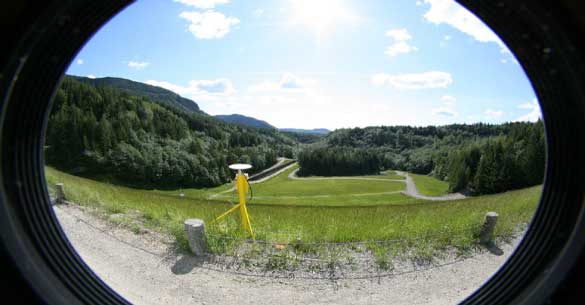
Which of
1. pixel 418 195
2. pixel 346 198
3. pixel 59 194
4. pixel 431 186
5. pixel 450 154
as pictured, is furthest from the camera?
pixel 450 154

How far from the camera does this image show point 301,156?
102562 millimetres

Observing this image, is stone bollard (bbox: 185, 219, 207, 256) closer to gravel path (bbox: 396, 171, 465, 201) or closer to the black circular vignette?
→ the black circular vignette

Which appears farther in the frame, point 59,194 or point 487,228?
point 59,194

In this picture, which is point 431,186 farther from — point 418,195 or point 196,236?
point 196,236

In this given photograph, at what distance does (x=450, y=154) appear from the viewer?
97312mm

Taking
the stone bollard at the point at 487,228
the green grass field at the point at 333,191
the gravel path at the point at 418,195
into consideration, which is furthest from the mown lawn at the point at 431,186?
the stone bollard at the point at 487,228

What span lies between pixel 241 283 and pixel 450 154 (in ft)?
346

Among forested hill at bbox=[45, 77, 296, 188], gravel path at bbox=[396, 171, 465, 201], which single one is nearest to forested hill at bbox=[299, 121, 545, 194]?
gravel path at bbox=[396, 171, 465, 201]

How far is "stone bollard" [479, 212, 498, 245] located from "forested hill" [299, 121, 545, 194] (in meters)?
55.1

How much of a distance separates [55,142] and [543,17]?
263 feet

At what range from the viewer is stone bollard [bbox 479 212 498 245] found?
299 inches

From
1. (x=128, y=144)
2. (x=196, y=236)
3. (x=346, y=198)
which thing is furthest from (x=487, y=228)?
(x=128, y=144)

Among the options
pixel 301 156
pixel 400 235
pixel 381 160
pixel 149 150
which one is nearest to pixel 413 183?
pixel 381 160

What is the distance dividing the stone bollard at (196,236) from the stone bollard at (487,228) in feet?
23.0
